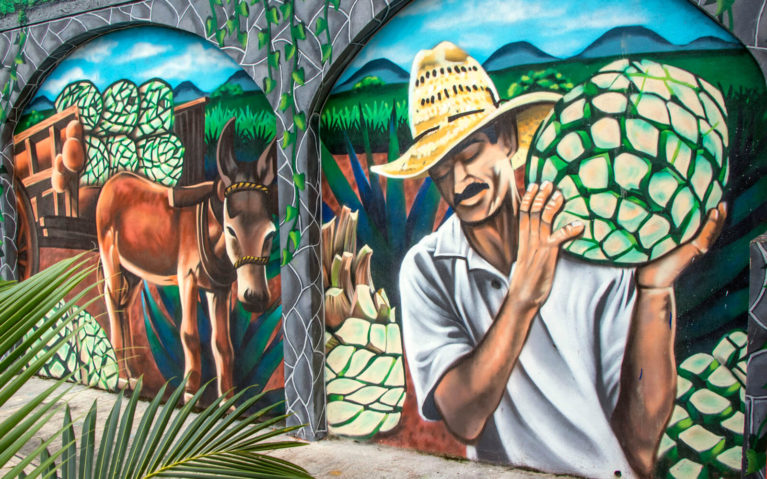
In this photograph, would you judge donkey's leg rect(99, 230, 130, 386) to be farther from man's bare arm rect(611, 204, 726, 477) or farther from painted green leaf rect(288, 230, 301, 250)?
man's bare arm rect(611, 204, 726, 477)

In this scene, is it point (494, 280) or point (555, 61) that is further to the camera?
point (494, 280)

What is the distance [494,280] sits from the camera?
3.90 m

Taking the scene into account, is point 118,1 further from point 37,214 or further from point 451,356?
point 451,356

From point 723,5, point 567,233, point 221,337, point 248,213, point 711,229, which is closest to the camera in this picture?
point 723,5

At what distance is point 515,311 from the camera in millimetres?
3830

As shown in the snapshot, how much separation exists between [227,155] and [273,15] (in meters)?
1.07

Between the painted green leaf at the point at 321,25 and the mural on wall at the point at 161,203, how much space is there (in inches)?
27.0

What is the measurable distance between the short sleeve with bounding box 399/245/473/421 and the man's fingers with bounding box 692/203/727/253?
136cm

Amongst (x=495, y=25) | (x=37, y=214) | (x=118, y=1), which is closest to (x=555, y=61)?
(x=495, y=25)

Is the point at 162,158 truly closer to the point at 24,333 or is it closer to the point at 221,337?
the point at 221,337

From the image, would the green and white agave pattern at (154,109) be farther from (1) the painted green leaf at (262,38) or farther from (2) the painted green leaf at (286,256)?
(2) the painted green leaf at (286,256)

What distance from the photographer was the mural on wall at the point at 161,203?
482 cm

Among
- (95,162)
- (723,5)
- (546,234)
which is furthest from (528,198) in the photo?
(95,162)

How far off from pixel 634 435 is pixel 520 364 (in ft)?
2.26
